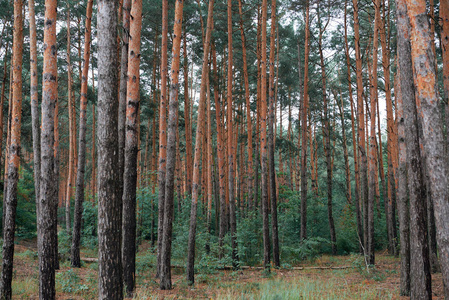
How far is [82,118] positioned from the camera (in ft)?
36.4

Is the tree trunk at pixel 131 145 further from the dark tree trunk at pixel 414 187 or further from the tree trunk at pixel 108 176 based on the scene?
the dark tree trunk at pixel 414 187

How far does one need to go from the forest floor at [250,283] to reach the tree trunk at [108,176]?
200 cm

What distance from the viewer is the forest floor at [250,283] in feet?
22.4

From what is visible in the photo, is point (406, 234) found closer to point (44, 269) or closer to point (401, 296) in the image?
point (401, 296)

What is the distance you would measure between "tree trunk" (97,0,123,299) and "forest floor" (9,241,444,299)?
6.57 ft

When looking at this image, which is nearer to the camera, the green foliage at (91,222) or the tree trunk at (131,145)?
the tree trunk at (131,145)

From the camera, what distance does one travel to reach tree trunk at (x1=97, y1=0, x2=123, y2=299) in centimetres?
421

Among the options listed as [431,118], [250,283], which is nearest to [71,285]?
[250,283]

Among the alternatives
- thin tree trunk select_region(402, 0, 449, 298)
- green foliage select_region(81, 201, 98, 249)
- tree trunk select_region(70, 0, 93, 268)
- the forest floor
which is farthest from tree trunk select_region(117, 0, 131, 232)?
green foliage select_region(81, 201, 98, 249)

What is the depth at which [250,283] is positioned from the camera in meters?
8.61

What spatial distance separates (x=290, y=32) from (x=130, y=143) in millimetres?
13618

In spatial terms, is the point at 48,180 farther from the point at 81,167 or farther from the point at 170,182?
the point at 81,167

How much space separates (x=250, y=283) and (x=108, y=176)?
6002 millimetres

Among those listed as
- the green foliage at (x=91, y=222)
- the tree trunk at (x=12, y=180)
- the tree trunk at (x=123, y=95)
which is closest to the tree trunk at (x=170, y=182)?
the tree trunk at (x=123, y=95)
